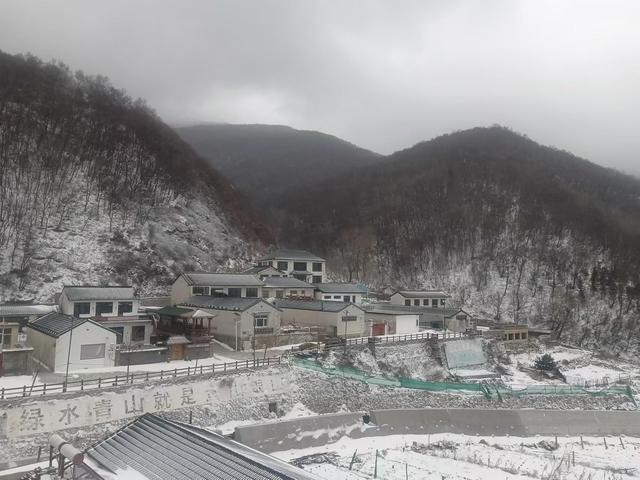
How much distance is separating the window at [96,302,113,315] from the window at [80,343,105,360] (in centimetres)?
637

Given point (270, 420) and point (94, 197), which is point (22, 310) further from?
point (94, 197)

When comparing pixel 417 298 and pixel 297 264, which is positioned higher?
pixel 297 264

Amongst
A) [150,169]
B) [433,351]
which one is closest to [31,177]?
[150,169]

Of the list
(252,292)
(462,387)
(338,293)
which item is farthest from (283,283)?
(462,387)

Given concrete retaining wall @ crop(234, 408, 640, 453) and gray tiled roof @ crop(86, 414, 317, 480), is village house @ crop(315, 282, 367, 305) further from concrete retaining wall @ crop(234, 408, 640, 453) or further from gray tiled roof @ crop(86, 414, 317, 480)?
gray tiled roof @ crop(86, 414, 317, 480)

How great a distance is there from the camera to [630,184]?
4518 inches

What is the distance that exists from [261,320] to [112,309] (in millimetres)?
10380

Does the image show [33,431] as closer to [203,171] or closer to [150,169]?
[150,169]

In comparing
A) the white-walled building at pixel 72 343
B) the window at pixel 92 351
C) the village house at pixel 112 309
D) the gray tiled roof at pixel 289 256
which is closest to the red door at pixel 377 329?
the village house at pixel 112 309

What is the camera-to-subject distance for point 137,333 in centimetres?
3341

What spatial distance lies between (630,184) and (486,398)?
10987cm

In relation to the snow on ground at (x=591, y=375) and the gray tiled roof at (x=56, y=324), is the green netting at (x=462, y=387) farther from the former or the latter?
the gray tiled roof at (x=56, y=324)

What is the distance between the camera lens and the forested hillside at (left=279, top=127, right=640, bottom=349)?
70.8m

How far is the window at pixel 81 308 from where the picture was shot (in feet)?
102
